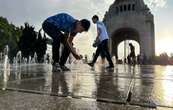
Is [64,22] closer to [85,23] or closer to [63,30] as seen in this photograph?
[63,30]

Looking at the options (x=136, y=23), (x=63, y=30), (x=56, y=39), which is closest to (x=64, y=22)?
(x=63, y=30)

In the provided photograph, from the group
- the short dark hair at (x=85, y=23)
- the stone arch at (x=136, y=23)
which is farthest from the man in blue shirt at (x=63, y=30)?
the stone arch at (x=136, y=23)

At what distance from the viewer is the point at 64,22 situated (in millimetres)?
7469

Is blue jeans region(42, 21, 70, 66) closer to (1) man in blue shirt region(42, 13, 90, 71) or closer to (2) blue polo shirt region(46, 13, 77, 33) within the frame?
(1) man in blue shirt region(42, 13, 90, 71)

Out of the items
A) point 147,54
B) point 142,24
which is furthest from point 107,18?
point 147,54

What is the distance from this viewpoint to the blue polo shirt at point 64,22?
727 centimetres

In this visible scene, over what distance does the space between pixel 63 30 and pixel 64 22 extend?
0.22 meters

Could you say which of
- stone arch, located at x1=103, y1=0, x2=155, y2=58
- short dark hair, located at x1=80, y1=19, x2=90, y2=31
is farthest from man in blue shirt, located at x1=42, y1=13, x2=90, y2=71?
stone arch, located at x1=103, y1=0, x2=155, y2=58

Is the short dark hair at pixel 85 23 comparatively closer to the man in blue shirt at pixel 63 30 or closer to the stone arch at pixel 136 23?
the man in blue shirt at pixel 63 30

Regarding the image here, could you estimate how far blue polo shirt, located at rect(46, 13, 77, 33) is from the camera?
727 cm

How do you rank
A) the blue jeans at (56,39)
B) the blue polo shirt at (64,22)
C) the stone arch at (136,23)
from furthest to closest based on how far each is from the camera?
the stone arch at (136,23)
the blue jeans at (56,39)
the blue polo shirt at (64,22)

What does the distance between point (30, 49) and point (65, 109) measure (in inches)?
2023

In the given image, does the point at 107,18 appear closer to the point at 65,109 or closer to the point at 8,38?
the point at 8,38

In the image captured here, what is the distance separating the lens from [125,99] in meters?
2.92
